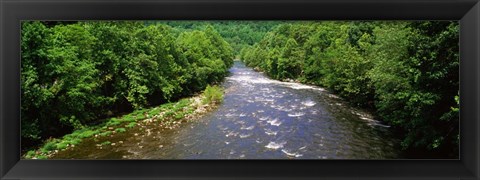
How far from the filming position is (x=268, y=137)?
24.8 ft

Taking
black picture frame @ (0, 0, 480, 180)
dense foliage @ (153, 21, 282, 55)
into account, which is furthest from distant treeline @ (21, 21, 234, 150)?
dense foliage @ (153, 21, 282, 55)

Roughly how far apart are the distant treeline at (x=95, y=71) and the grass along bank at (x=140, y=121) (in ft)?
0.78

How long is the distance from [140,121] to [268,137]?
2.96 m

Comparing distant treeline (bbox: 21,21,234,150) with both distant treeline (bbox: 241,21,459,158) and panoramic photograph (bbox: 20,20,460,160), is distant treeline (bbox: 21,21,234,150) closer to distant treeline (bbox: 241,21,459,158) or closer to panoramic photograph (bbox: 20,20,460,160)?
panoramic photograph (bbox: 20,20,460,160)

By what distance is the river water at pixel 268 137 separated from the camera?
6.45 m

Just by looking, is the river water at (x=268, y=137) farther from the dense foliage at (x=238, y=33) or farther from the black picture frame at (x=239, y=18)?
the dense foliage at (x=238, y=33)

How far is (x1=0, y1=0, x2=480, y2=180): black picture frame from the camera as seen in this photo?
1600mm

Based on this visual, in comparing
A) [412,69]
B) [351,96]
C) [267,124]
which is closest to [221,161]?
[412,69]

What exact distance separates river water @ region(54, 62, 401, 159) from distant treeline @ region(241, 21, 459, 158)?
54 centimetres

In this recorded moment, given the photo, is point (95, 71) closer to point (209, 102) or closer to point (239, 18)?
point (209, 102)

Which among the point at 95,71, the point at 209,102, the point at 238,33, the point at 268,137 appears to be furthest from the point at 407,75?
the point at 238,33

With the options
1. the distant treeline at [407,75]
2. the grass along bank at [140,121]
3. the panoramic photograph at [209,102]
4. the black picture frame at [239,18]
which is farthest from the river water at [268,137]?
the black picture frame at [239,18]
